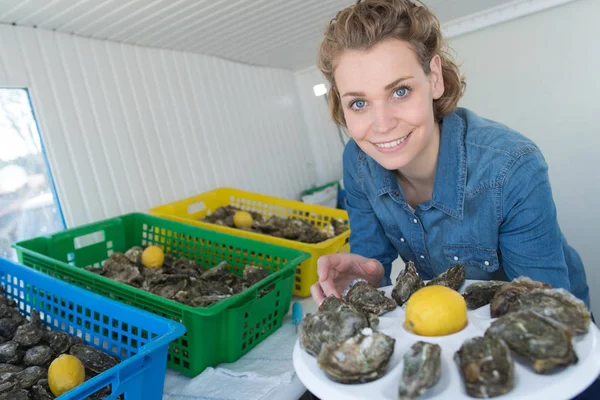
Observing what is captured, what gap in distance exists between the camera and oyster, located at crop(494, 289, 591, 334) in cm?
65

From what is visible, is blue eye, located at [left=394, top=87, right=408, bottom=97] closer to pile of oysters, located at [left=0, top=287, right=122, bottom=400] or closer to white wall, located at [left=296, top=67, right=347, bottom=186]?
pile of oysters, located at [left=0, top=287, right=122, bottom=400]

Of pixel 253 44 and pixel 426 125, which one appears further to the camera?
pixel 253 44

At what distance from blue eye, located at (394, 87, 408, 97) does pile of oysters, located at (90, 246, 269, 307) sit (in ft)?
2.14

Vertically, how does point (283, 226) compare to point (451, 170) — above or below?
below

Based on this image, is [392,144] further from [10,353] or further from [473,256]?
[10,353]

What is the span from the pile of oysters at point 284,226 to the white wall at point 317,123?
122cm

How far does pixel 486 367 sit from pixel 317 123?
274 cm

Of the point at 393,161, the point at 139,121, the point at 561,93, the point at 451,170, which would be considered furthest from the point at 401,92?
the point at 561,93

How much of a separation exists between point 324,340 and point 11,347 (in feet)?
2.38

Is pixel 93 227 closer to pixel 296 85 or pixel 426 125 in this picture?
pixel 426 125

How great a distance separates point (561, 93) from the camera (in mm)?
2406

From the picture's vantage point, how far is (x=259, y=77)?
9.25 ft

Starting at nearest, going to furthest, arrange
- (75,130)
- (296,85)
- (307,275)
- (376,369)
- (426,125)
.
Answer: (376,369)
(426,125)
(307,275)
(75,130)
(296,85)

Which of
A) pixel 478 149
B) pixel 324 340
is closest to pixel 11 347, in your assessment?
pixel 324 340
